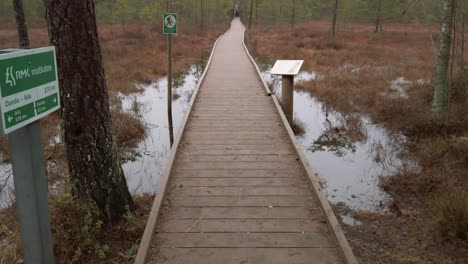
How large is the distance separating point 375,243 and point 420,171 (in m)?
2.40

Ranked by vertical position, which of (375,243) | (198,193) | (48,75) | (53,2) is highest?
(53,2)

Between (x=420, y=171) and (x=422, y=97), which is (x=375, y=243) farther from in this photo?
(x=422, y=97)

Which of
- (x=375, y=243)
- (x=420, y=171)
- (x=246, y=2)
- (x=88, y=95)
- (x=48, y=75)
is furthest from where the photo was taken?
(x=246, y=2)

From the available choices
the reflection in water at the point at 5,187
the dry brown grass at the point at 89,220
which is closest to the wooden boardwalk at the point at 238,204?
the dry brown grass at the point at 89,220

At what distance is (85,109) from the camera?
151 inches

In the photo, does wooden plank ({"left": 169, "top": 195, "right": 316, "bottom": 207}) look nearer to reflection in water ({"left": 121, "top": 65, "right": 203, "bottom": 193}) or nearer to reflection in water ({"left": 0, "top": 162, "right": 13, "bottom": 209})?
reflection in water ({"left": 121, "top": 65, "right": 203, "bottom": 193})

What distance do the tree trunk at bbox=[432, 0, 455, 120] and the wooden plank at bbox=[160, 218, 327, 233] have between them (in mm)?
5159

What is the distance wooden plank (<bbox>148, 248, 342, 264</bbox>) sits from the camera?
3.36m

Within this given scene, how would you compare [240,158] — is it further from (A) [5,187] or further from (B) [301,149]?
(A) [5,187]

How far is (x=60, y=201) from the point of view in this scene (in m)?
4.10

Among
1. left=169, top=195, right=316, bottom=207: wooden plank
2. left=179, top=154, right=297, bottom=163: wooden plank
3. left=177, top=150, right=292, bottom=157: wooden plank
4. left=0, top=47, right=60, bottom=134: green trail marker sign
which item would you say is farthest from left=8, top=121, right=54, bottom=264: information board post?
left=177, top=150, right=292, bottom=157: wooden plank

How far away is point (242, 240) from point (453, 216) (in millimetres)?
2319

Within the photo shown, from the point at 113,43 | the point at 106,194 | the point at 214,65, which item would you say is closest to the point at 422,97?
the point at 214,65

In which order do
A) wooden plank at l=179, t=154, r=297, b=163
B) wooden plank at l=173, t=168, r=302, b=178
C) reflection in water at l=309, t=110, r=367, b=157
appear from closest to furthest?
wooden plank at l=173, t=168, r=302, b=178 → wooden plank at l=179, t=154, r=297, b=163 → reflection in water at l=309, t=110, r=367, b=157
